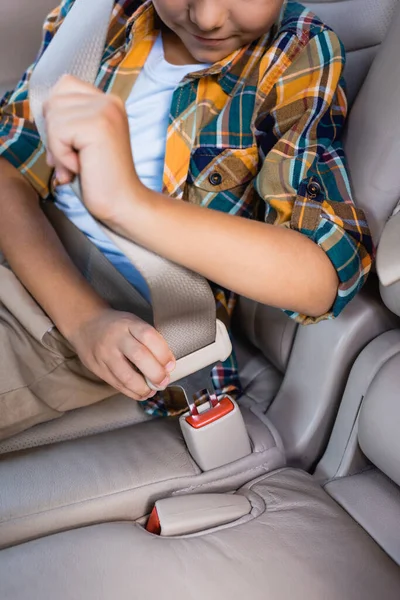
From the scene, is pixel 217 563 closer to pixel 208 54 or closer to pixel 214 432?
pixel 214 432

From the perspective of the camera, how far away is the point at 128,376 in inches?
30.5

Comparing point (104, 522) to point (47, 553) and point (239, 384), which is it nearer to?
point (47, 553)

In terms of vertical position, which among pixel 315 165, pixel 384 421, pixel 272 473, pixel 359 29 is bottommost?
pixel 272 473

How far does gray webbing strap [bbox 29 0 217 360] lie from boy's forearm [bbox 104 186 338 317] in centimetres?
2

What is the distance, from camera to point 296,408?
0.93 m

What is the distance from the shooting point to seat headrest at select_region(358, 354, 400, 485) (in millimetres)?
778

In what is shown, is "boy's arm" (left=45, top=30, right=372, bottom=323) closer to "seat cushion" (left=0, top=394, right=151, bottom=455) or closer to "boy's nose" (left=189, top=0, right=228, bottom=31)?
"boy's nose" (left=189, top=0, right=228, bottom=31)

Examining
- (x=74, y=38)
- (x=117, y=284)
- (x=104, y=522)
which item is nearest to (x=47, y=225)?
(x=117, y=284)

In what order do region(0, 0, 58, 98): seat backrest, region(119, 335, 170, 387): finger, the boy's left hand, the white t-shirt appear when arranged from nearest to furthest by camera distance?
the boy's left hand, region(119, 335, 170, 387): finger, the white t-shirt, region(0, 0, 58, 98): seat backrest

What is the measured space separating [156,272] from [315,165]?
246 millimetres

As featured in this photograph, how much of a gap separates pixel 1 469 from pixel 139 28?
631mm

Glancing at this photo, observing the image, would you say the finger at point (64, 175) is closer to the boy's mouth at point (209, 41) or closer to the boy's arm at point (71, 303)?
the boy's arm at point (71, 303)

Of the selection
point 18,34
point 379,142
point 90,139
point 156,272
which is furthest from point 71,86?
point 18,34

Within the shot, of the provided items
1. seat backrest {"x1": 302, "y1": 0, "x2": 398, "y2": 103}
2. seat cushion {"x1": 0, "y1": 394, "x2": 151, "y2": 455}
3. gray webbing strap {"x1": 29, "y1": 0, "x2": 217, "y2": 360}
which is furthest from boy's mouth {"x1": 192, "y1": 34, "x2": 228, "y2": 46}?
seat cushion {"x1": 0, "y1": 394, "x2": 151, "y2": 455}
